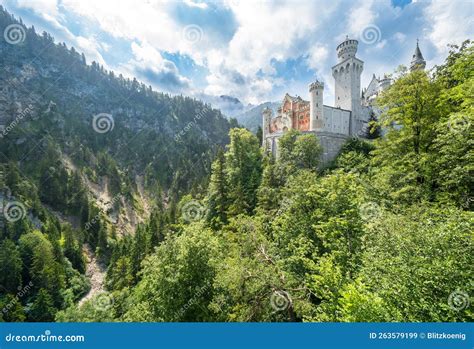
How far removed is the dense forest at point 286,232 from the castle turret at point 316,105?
6606 millimetres

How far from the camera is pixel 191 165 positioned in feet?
410

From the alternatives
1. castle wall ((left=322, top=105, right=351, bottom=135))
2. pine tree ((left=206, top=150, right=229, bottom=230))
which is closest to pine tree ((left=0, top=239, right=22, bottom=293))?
pine tree ((left=206, top=150, right=229, bottom=230))

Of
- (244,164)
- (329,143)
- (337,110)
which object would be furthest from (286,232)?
(337,110)

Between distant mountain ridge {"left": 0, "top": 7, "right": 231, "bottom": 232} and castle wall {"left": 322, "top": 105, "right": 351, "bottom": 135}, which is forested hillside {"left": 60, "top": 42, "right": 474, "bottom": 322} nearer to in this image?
castle wall {"left": 322, "top": 105, "right": 351, "bottom": 135}

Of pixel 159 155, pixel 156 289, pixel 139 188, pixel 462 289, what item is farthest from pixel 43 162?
pixel 462 289

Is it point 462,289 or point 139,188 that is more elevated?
point 139,188

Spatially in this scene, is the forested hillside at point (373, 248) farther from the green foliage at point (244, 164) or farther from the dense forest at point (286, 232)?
the green foliage at point (244, 164)

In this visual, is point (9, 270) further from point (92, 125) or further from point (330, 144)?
point (92, 125)

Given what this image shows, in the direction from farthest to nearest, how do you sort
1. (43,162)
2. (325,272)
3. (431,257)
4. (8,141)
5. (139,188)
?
(139,188) < (8,141) < (43,162) < (325,272) < (431,257)

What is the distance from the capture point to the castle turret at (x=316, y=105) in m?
42.5

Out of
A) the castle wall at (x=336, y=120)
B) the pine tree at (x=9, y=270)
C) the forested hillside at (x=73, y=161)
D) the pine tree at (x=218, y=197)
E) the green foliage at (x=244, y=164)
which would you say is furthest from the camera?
the forested hillside at (x=73, y=161)

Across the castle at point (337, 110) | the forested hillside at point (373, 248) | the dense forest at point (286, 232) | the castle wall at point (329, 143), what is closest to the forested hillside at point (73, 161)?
the dense forest at point (286, 232)

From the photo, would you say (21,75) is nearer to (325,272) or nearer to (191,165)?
(191,165)

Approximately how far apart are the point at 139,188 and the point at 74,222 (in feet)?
127
